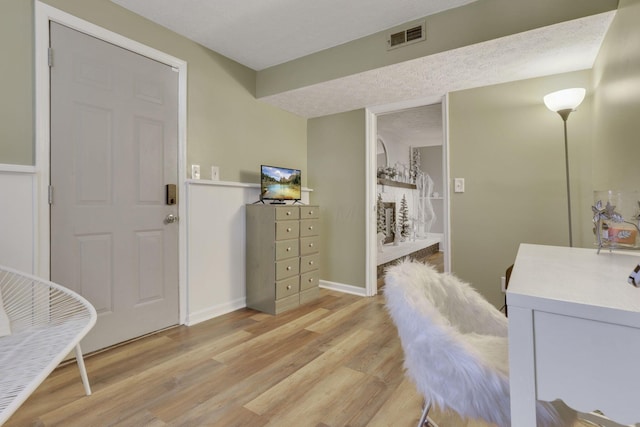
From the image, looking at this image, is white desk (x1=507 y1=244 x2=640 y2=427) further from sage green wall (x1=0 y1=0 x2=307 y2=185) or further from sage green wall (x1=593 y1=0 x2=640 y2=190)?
sage green wall (x1=0 y1=0 x2=307 y2=185)

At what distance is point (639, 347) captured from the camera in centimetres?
54

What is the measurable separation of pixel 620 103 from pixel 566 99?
0.55 meters

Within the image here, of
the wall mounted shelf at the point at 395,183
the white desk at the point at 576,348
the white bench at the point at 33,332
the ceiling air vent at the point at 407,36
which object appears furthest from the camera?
the wall mounted shelf at the point at 395,183

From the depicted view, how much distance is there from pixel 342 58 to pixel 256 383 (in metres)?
2.47

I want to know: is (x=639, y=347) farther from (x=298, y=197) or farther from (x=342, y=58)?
(x=298, y=197)


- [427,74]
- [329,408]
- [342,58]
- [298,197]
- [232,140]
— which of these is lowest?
[329,408]

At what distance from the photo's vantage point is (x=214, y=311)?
2.69 m

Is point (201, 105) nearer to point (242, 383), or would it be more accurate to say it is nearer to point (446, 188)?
point (242, 383)

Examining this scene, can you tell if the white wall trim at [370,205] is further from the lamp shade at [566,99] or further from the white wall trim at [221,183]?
the lamp shade at [566,99]

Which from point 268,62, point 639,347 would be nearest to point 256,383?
point 639,347

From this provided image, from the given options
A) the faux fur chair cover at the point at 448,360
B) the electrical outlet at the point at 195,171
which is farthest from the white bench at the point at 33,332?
the electrical outlet at the point at 195,171

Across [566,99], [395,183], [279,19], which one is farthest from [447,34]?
[395,183]

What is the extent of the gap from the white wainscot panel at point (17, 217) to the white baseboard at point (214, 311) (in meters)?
1.13

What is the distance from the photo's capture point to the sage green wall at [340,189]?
3412mm
